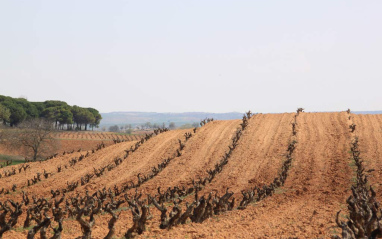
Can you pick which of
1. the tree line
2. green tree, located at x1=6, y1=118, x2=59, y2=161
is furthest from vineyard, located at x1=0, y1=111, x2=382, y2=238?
the tree line

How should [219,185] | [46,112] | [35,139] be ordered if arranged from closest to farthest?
[219,185]
[35,139]
[46,112]

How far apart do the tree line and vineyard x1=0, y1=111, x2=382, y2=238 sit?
72.7 m

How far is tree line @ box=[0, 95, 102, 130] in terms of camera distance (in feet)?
401

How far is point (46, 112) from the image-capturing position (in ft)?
463

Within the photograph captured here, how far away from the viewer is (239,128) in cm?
4744

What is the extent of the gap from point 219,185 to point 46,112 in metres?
124

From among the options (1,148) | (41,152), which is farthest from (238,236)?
(1,148)

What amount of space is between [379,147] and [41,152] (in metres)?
57.4

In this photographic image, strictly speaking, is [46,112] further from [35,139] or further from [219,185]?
[219,185]

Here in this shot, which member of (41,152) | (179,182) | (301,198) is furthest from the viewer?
(41,152)

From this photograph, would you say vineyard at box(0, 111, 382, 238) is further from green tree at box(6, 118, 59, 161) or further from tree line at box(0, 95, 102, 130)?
tree line at box(0, 95, 102, 130)

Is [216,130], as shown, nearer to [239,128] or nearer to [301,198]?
[239,128]

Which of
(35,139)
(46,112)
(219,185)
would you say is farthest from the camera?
(46,112)

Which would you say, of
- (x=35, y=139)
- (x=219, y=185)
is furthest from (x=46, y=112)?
(x=219, y=185)
